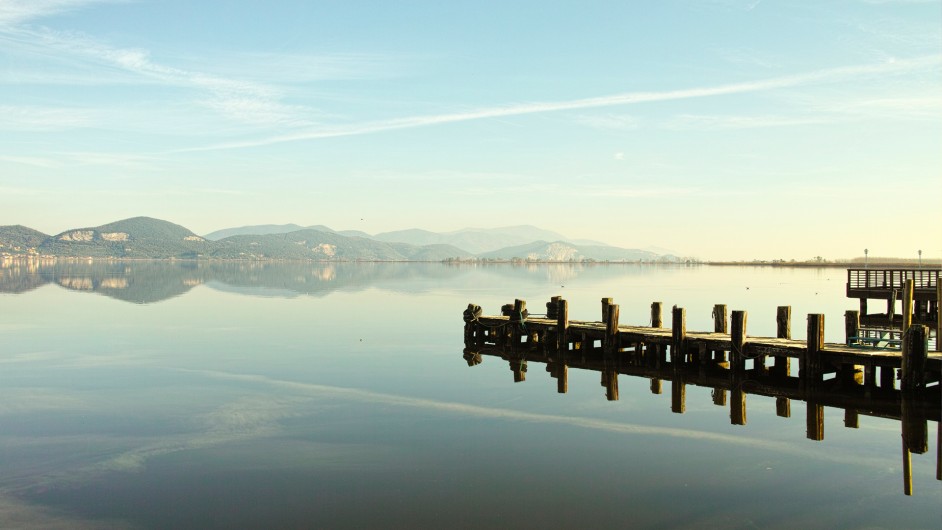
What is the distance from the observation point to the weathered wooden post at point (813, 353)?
24.8 m

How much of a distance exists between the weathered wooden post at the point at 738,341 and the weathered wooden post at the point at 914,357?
17.6ft

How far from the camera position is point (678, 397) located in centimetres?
2575

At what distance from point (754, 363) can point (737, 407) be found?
14.4ft

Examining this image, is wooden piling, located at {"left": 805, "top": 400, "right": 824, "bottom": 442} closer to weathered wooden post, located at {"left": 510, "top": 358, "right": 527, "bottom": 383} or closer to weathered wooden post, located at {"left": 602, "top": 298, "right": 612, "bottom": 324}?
weathered wooden post, located at {"left": 602, "top": 298, "right": 612, "bottom": 324}

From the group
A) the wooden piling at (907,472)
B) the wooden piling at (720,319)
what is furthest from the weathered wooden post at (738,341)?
the wooden piling at (907,472)

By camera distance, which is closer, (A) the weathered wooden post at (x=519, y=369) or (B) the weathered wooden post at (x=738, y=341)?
(B) the weathered wooden post at (x=738, y=341)

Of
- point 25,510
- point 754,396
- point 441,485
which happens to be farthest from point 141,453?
point 754,396

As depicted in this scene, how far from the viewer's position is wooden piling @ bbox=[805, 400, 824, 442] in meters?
20.7

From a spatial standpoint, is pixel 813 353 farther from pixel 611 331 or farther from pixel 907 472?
pixel 611 331

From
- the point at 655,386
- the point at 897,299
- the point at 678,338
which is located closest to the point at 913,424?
the point at 655,386

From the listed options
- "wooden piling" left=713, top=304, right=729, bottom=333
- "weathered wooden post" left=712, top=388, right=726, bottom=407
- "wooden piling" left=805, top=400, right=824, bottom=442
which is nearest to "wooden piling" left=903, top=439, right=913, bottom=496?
"wooden piling" left=805, top=400, right=824, bottom=442

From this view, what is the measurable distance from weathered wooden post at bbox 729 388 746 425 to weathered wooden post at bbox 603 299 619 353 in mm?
6064

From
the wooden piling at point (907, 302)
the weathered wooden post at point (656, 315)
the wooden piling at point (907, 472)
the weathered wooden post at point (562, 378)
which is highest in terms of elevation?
the wooden piling at point (907, 302)

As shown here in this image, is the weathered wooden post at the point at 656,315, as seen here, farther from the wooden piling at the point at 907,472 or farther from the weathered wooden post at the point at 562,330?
the wooden piling at the point at 907,472
